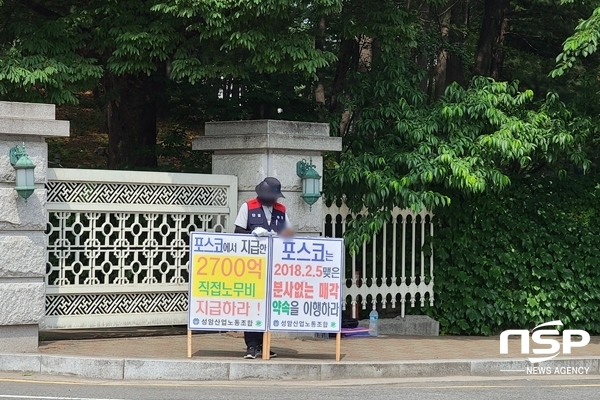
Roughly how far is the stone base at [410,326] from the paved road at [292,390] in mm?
3400

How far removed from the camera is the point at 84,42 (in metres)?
12.9

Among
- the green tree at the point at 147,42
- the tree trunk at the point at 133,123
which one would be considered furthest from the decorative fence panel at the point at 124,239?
the tree trunk at the point at 133,123

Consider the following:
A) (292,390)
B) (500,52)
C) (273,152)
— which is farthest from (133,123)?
(500,52)

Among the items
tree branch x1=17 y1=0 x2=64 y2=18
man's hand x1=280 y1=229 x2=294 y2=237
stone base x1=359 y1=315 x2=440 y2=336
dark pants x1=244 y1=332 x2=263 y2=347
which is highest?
tree branch x1=17 y1=0 x2=64 y2=18

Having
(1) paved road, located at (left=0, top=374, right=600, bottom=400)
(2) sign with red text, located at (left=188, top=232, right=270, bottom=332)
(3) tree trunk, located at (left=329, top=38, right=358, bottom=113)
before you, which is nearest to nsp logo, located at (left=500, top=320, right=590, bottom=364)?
(1) paved road, located at (left=0, top=374, right=600, bottom=400)

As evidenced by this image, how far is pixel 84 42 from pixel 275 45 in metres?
2.55

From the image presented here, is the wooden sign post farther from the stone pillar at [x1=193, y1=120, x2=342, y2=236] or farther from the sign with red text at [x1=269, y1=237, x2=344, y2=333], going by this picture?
the stone pillar at [x1=193, y1=120, x2=342, y2=236]

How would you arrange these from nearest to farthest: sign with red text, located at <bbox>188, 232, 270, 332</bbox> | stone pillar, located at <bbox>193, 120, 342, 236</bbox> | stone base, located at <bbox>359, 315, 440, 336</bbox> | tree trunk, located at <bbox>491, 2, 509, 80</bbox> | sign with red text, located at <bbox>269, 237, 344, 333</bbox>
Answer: sign with red text, located at <bbox>188, 232, 270, 332</bbox> < sign with red text, located at <bbox>269, 237, 344, 333</bbox> < stone pillar, located at <bbox>193, 120, 342, 236</bbox> < stone base, located at <bbox>359, 315, 440, 336</bbox> < tree trunk, located at <bbox>491, 2, 509, 80</bbox>

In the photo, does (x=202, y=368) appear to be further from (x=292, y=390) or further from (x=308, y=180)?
(x=308, y=180)

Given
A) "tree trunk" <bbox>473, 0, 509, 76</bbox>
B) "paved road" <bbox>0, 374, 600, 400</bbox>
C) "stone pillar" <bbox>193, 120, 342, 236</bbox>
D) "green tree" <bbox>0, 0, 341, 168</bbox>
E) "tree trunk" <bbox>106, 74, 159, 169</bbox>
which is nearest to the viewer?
"paved road" <bbox>0, 374, 600, 400</bbox>

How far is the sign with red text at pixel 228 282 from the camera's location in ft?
33.8

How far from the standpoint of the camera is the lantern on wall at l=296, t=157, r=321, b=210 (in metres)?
12.3

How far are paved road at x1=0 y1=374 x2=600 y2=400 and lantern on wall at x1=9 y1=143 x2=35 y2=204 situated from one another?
74.1 inches

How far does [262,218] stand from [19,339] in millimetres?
2821
